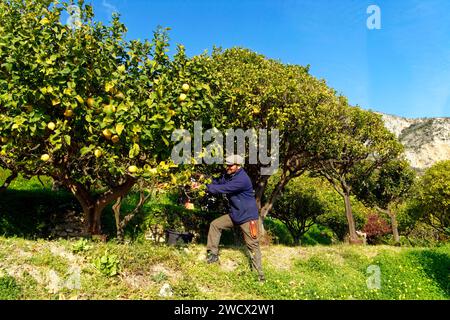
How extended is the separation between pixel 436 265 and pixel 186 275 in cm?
905

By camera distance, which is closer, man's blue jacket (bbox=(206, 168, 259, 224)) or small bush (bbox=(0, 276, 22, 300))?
small bush (bbox=(0, 276, 22, 300))

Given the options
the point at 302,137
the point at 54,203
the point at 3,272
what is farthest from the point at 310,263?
the point at 54,203

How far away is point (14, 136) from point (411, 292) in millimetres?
11330

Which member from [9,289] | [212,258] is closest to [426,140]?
[212,258]

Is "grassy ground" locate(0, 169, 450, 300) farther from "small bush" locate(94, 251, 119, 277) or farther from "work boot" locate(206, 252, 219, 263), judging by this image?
"work boot" locate(206, 252, 219, 263)

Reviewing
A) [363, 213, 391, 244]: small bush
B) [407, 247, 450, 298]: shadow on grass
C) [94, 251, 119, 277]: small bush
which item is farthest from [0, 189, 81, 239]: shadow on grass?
[363, 213, 391, 244]: small bush

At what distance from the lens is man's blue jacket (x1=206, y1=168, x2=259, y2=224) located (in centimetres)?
945

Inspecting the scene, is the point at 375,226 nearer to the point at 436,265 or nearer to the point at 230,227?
the point at 436,265

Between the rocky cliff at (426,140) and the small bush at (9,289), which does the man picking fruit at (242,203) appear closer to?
Answer: the small bush at (9,289)

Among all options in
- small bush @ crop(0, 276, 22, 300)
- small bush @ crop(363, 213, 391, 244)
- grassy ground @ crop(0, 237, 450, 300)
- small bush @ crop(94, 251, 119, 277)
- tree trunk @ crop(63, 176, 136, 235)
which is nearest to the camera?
small bush @ crop(0, 276, 22, 300)

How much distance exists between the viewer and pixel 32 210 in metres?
15.8

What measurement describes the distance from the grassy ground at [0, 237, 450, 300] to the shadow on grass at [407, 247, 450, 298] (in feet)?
0.12

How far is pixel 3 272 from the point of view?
7.36m

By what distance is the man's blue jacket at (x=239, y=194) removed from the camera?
945cm
